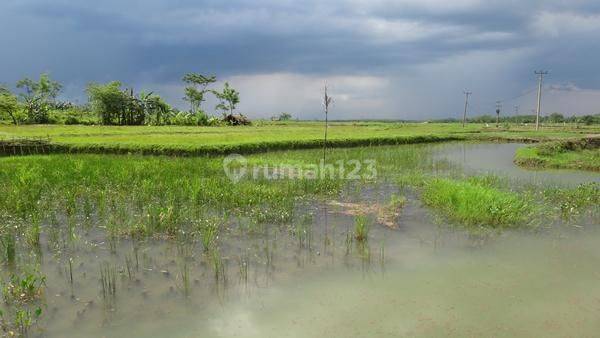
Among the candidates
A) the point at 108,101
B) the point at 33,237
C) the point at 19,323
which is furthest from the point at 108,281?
the point at 108,101

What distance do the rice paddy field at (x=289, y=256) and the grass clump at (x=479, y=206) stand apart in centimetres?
4

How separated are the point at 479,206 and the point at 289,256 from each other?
14.4 ft

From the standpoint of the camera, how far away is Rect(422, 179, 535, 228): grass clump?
833 cm

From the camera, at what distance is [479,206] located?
8.73 m

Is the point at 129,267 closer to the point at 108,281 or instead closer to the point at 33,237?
the point at 108,281

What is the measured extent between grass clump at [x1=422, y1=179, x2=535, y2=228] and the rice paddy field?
4 cm

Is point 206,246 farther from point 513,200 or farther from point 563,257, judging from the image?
point 513,200

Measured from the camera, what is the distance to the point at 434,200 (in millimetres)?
9859

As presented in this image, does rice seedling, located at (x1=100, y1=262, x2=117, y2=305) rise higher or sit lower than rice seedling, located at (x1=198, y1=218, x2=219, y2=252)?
lower

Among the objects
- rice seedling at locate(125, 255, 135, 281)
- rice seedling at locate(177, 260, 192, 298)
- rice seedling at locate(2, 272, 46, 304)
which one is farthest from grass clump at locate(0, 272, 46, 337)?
rice seedling at locate(177, 260, 192, 298)

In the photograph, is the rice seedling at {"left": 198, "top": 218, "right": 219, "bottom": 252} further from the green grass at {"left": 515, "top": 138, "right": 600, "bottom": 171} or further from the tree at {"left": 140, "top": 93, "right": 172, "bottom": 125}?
the tree at {"left": 140, "top": 93, "right": 172, "bottom": 125}

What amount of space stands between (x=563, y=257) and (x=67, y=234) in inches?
316

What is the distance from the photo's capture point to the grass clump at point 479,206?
27.3ft

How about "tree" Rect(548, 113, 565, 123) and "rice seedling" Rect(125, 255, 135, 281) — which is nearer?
"rice seedling" Rect(125, 255, 135, 281)
